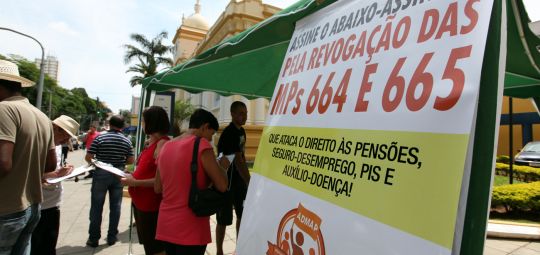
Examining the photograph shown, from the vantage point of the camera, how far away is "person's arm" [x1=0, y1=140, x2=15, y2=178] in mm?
1958

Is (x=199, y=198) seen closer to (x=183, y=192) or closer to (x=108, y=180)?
(x=183, y=192)

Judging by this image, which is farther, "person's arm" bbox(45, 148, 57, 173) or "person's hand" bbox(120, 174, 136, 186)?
"person's hand" bbox(120, 174, 136, 186)

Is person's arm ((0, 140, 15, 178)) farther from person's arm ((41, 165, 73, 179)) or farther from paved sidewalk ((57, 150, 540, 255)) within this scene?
paved sidewalk ((57, 150, 540, 255))

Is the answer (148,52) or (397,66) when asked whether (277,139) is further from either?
(148,52)

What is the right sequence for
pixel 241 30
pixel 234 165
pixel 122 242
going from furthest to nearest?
1. pixel 241 30
2. pixel 122 242
3. pixel 234 165

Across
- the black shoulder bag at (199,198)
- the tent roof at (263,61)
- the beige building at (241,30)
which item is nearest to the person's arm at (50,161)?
the black shoulder bag at (199,198)

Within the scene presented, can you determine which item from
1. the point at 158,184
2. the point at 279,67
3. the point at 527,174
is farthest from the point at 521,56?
the point at 527,174

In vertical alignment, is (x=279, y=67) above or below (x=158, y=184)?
above

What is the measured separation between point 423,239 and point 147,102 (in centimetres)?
446

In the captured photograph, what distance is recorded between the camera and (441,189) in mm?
1021

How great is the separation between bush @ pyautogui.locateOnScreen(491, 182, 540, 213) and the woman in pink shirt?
19.4ft

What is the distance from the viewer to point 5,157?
6.45ft

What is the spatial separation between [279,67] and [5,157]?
106 inches

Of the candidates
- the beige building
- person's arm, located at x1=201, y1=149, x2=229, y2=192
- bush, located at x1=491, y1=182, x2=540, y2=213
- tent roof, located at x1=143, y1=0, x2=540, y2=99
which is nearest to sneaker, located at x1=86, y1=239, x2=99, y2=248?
tent roof, located at x1=143, y1=0, x2=540, y2=99
